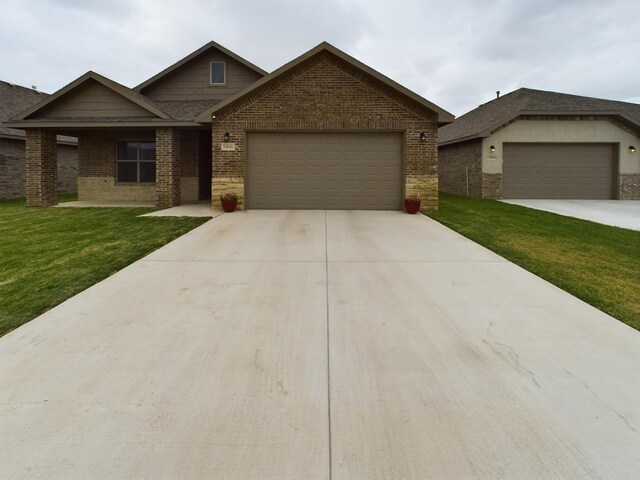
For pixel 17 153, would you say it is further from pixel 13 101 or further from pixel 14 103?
pixel 13 101

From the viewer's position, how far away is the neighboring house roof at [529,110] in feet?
59.3

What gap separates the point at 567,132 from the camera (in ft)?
60.3

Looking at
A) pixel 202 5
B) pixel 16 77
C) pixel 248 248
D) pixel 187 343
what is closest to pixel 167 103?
pixel 202 5

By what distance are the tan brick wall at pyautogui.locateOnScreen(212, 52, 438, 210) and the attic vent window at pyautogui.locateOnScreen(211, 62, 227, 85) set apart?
595cm

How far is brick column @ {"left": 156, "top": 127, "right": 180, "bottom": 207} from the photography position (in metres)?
14.8

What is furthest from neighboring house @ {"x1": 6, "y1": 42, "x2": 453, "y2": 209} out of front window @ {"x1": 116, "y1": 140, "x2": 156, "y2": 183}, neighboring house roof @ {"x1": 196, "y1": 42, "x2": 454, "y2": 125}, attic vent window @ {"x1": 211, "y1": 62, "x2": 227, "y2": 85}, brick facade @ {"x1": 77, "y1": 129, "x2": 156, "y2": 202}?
attic vent window @ {"x1": 211, "y1": 62, "x2": 227, "y2": 85}

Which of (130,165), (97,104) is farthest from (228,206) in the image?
(130,165)

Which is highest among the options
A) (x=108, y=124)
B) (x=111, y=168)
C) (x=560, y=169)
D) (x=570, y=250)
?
(x=108, y=124)

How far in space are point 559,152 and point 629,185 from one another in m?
3.50

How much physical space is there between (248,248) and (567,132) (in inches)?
681

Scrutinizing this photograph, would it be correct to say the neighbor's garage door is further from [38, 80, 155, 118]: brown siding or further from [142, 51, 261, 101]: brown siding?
[38, 80, 155, 118]: brown siding

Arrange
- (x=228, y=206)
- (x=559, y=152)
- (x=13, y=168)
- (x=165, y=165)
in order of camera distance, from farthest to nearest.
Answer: (x=13, y=168), (x=559, y=152), (x=165, y=165), (x=228, y=206)

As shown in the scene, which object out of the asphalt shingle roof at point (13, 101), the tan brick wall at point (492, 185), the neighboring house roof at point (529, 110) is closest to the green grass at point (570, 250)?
the tan brick wall at point (492, 185)

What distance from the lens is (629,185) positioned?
1855 cm
